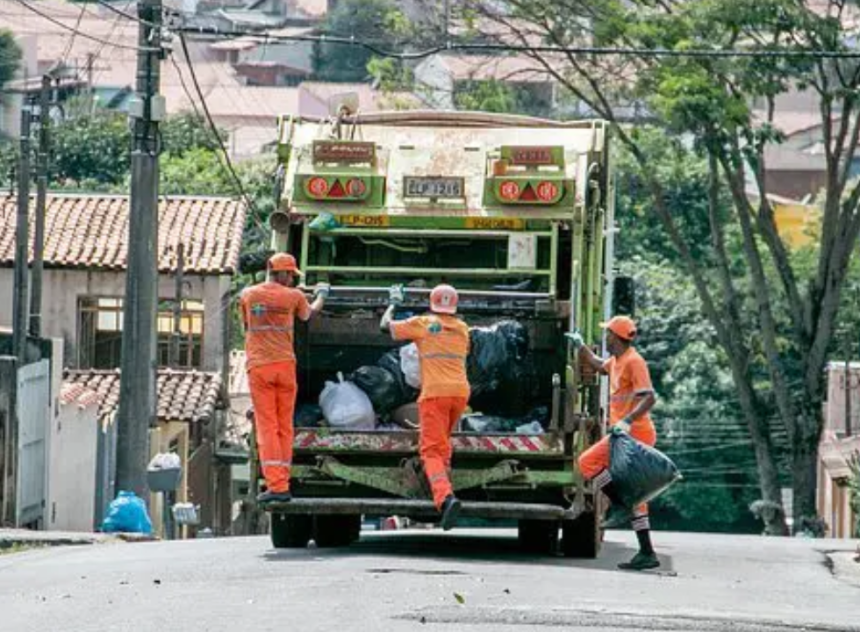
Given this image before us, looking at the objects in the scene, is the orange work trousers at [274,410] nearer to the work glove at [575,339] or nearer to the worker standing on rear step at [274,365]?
the worker standing on rear step at [274,365]

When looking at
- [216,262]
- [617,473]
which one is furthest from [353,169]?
[216,262]

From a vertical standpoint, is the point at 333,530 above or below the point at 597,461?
below

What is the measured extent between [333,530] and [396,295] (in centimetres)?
239

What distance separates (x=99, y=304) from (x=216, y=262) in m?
2.21

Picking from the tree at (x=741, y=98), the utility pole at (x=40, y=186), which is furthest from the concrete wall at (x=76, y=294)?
the tree at (x=741, y=98)

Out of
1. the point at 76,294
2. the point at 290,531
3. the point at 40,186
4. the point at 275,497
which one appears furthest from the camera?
the point at 76,294

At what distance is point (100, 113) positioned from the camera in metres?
59.7

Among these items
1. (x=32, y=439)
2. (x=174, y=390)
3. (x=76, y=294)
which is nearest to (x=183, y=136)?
(x=76, y=294)

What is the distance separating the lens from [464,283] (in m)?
17.3

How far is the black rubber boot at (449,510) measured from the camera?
16.1 m

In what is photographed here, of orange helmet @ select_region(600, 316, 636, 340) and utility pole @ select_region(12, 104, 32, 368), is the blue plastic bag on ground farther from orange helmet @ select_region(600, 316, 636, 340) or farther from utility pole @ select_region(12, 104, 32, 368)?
orange helmet @ select_region(600, 316, 636, 340)

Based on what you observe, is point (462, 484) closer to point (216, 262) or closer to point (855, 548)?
point (855, 548)

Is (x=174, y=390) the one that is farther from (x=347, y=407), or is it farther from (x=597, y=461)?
(x=597, y=461)

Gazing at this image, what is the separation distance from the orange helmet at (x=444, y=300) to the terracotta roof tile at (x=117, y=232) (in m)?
25.8
